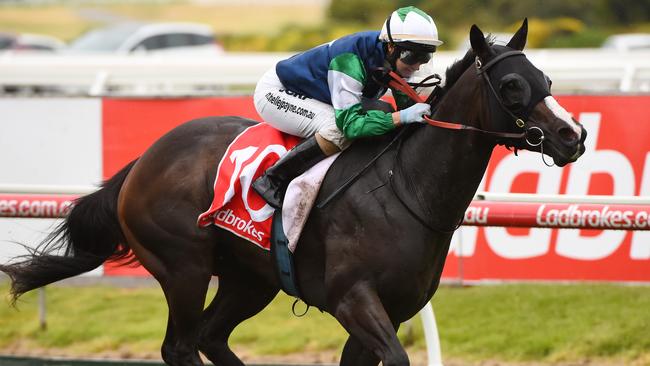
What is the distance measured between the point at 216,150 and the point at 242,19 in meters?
46.0

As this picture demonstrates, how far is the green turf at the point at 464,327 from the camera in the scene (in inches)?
254

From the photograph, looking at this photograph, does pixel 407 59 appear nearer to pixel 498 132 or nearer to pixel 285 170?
pixel 498 132

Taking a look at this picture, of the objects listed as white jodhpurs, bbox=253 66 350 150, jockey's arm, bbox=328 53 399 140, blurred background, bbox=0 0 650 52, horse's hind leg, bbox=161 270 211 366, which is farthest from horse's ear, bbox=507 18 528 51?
blurred background, bbox=0 0 650 52

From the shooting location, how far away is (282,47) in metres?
29.2

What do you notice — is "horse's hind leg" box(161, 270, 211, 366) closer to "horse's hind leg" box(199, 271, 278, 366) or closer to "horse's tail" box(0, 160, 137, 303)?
"horse's hind leg" box(199, 271, 278, 366)

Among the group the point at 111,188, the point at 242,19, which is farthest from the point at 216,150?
→ the point at 242,19

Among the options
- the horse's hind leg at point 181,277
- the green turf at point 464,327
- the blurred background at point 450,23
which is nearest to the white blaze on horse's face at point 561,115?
the horse's hind leg at point 181,277

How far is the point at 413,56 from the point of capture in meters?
4.71

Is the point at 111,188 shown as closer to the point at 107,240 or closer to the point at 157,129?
the point at 107,240

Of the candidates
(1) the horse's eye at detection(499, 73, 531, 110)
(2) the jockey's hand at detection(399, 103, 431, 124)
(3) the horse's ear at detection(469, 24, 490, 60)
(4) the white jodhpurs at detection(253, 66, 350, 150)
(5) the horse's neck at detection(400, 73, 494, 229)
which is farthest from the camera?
(4) the white jodhpurs at detection(253, 66, 350, 150)

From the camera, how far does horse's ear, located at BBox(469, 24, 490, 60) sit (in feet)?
14.3

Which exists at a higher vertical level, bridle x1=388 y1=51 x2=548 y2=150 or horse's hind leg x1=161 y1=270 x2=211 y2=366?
bridle x1=388 y1=51 x2=548 y2=150

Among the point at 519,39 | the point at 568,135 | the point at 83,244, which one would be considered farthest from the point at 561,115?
the point at 83,244

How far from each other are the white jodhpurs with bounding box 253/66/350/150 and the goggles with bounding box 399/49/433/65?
418mm
